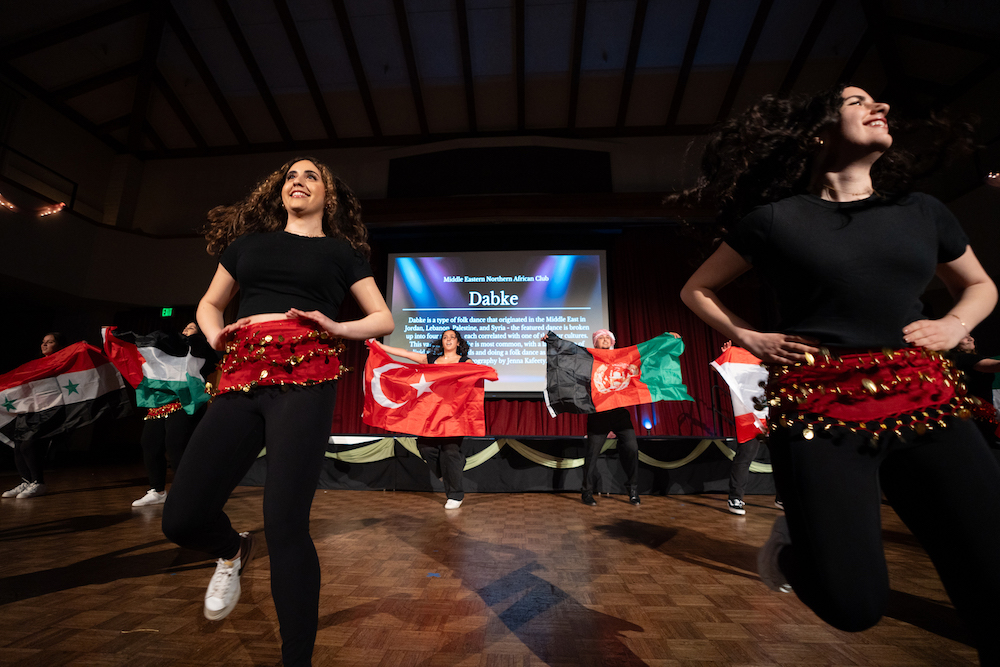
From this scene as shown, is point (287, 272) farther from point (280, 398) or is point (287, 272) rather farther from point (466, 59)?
point (466, 59)

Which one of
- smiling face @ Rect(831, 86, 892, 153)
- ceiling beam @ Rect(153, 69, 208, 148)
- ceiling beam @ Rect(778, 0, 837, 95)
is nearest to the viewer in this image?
smiling face @ Rect(831, 86, 892, 153)

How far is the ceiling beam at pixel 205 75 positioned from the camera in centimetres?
661

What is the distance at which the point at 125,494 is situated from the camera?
13.9 feet

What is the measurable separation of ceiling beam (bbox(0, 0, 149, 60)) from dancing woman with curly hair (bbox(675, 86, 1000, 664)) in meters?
8.98

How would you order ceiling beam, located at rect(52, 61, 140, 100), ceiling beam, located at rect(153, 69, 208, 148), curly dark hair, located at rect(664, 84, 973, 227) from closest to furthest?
curly dark hair, located at rect(664, 84, 973, 227), ceiling beam, located at rect(52, 61, 140, 100), ceiling beam, located at rect(153, 69, 208, 148)

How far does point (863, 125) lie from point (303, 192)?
1.45 meters

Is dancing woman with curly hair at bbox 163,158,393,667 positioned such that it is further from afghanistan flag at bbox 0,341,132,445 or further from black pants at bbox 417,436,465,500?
afghanistan flag at bbox 0,341,132,445

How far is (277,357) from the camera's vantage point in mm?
1177

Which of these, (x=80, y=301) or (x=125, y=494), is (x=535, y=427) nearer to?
(x=125, y=494)

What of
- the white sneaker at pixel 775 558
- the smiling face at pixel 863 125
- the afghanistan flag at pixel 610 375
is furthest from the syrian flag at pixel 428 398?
the smiling face at pixel 863 125

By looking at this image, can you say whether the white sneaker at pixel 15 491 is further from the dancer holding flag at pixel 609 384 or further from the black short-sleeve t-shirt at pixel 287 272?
the dancer holding flag at pixel 609 384

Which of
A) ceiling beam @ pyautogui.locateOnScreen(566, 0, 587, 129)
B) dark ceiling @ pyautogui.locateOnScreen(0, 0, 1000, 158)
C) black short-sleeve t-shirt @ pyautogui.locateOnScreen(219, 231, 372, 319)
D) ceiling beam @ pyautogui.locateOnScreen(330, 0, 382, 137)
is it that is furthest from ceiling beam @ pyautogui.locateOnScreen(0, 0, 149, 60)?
black short-sleeve t-shirt @ pyautogui.locateOnScreen(219, 231, 372, 319)

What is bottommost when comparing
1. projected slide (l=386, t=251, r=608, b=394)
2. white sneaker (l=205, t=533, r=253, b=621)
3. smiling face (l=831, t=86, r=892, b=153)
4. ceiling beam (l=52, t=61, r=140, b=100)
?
white sneaker (l=205, t=533, r=253, b=621)

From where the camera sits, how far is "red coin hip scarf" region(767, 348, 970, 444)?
2.71ft
